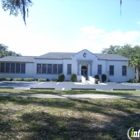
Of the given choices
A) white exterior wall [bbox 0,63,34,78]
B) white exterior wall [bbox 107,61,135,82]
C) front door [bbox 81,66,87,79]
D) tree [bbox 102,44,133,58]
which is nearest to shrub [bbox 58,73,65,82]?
front door [bbox 81,66,87,79]

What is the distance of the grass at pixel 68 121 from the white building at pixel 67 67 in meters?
28.0

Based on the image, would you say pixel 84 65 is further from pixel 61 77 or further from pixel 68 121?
pixel 68 121

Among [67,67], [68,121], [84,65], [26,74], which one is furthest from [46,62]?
[68,121]

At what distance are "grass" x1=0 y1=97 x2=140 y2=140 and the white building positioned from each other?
27996 millimetres

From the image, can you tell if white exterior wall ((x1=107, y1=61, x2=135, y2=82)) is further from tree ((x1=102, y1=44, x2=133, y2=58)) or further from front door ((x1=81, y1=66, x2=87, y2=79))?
tree ((x1=102, y1=44, x2=133, y2=58))

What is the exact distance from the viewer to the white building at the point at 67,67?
35.7 m

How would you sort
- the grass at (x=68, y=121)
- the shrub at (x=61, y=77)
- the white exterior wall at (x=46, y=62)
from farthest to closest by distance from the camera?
the white exterior wall at (x=46, y=62) → the shrub at (x=61, y=77) → the grass at (x=68, y=121)

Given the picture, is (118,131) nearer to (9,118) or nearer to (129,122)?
(129,122)

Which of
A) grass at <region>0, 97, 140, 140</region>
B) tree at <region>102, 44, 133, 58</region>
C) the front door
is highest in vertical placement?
tree at <region>102, 44, 133, 58</region>

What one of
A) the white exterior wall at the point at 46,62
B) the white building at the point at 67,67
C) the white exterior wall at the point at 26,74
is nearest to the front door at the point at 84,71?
the white building at the point at 67,67

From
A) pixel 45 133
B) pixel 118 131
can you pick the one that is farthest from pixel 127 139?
pixel 45 133

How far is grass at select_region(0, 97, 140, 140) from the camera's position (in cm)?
463

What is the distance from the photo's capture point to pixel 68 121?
18.4ft

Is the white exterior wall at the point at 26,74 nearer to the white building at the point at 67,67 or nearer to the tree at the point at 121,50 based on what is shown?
the white building at the point at 67,67
